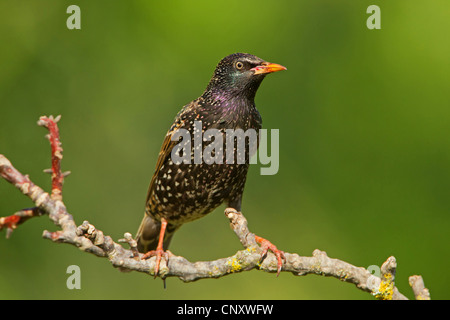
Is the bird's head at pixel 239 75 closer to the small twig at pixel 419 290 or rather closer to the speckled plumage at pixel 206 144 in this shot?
the speckled plumage at pixel 206 144

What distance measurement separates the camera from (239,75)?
4.89 m

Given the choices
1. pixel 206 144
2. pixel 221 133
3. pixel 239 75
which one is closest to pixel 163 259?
pixel 206 144

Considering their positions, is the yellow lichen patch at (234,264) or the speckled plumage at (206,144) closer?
the yellow lichen patch at (234,264)

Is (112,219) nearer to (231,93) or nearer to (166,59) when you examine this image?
(166,59)

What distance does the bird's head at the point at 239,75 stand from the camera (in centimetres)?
482

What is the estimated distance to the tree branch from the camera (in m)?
2.95

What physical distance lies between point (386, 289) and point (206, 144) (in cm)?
186

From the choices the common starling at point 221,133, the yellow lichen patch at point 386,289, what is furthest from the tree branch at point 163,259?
the common starling at point 221,133

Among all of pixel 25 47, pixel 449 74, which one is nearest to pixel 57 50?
pixel 25 47

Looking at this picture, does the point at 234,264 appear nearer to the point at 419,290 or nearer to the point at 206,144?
the point at 419,290

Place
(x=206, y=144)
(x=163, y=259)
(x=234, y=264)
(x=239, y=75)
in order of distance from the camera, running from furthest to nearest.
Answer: (x=239, y=75) → (x=206, y=144) → (x=163, y=259) → (x=234, y=264)

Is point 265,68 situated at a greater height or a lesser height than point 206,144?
greater

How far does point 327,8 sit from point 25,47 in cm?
424

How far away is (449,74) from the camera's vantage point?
281 inches
